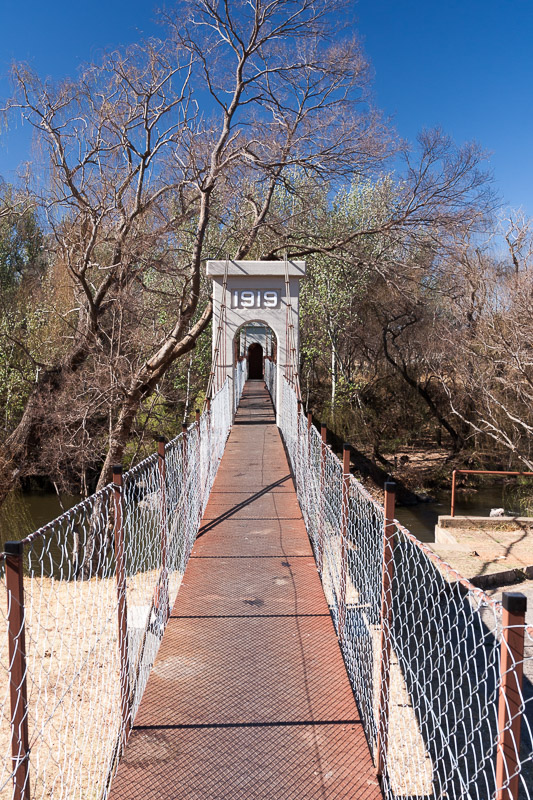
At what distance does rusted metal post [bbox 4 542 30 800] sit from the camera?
5.79ft

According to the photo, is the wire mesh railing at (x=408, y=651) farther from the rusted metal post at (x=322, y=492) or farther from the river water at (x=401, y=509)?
the river water at (x=401, y=509)

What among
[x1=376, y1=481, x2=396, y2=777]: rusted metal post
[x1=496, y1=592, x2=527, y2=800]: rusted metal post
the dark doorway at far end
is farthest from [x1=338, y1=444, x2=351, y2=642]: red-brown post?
the dark doorway at far end

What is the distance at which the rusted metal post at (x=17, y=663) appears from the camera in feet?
5.79

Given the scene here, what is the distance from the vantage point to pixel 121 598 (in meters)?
3.15

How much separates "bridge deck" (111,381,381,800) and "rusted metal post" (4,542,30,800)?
66 centimetres

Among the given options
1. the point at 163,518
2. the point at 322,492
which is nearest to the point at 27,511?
the point at 322,492

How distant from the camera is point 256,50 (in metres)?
13.2

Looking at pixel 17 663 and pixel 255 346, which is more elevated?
pixel 255 346

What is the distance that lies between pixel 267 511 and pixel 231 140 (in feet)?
31.0

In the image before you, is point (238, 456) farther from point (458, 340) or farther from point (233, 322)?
point (458, 340)

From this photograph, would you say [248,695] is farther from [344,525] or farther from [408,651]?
[344,525]

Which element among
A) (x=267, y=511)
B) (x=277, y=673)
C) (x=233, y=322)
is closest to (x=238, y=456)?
(x=267, y=511)

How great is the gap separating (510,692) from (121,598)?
7.02 feet

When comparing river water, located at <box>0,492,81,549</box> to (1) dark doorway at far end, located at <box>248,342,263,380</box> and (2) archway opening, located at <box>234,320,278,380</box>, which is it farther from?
(1) dark doorway at far end, located at <box>248,342,263,380</box>
